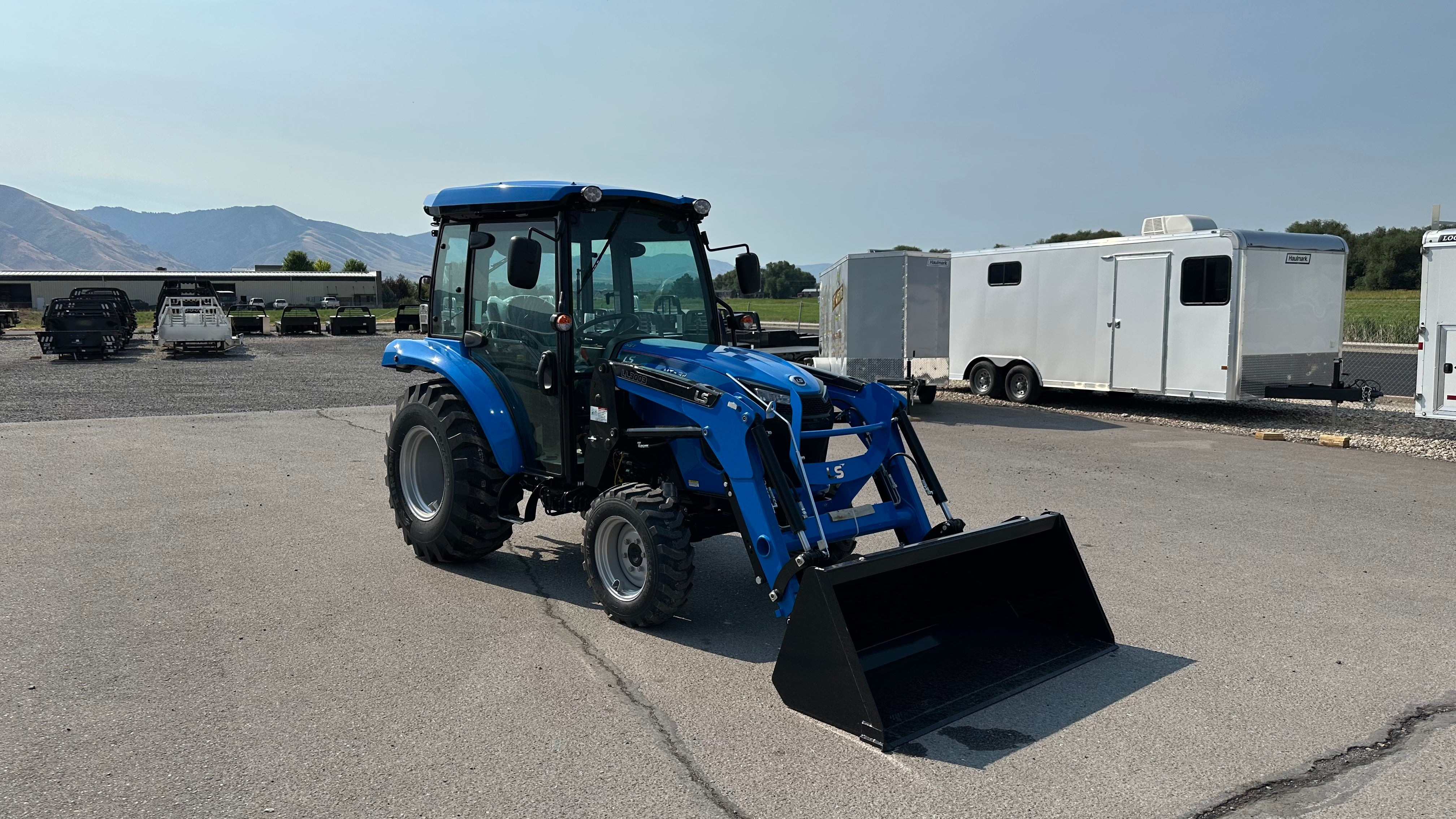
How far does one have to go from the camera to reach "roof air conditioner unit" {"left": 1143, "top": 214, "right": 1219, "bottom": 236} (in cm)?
1457

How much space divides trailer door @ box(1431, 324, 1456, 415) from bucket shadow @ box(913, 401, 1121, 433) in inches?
151

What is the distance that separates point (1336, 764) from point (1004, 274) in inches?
540

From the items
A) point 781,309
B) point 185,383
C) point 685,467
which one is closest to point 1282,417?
point 685,467

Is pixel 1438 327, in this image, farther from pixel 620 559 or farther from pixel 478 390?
pixel 478 390

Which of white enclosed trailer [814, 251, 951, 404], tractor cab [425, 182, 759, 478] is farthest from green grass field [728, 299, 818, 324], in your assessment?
tractor cab [425, 182, 759, 478]

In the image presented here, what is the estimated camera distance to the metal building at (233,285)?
80438 millimetres

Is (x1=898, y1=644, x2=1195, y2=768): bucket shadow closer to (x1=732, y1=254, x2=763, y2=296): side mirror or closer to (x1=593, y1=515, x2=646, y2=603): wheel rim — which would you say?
(x1=593, y1=515, x2=646, y2=603): wheel rim

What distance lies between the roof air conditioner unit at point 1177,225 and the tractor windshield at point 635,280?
10.7 m

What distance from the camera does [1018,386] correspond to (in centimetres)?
1708

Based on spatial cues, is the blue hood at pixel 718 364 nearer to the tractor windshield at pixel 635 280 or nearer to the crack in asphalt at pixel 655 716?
the tractor windshield at pixel 635 280

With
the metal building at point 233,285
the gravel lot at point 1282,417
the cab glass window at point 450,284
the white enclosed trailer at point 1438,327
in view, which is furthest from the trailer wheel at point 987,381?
the metal building at point 233,285

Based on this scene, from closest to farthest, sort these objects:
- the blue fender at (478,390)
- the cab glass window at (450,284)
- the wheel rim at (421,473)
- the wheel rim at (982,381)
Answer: the blue fender at (478,390) → the cab glass window at (450,284) → the wheel rim at (421,473) → the wheel rim at (982,381)

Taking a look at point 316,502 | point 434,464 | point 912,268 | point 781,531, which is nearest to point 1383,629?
point 781,531

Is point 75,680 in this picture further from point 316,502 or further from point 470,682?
point 316,502
